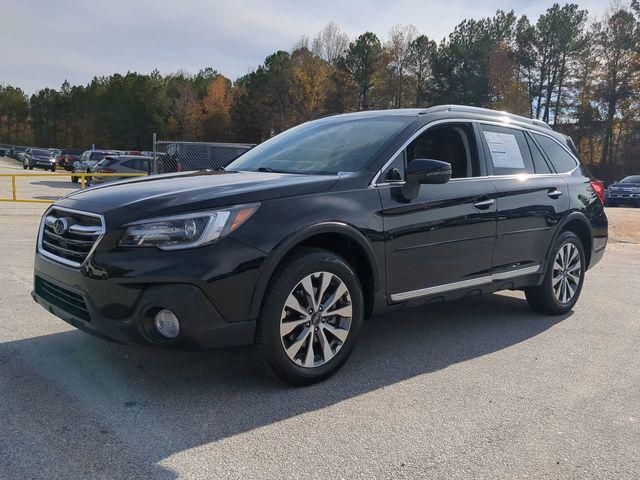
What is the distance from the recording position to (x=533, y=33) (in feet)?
166

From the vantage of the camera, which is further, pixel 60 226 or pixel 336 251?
pixel 336 251

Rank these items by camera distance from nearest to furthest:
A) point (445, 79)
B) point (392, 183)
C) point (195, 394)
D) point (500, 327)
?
point (195, 394), point (392, 183), point (500, 327), point (445, 79)

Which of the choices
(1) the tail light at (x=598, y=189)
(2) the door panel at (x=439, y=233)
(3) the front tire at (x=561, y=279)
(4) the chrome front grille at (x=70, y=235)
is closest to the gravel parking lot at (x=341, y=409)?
(3) the front tire at (x=561, y=279)

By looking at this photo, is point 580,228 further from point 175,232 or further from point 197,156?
point 197,156

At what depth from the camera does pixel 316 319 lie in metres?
3.56

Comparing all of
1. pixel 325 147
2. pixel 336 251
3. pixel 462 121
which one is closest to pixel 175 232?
pixel 336 251

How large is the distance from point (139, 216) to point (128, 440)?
3.76ft

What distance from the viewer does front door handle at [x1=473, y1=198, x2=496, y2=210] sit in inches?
177

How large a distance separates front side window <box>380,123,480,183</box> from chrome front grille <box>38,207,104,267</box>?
7.29ft

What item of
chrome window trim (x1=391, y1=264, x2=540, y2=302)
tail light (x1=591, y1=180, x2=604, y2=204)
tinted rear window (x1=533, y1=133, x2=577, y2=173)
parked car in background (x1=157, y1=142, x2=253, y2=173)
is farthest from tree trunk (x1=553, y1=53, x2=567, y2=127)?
chrome window trim (x1=391, y1=264, x2=540, y2=302)

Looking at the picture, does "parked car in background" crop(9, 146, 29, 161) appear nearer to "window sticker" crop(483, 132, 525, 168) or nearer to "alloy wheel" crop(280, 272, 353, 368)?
"window sticker" crop(483, 132, 525, 168)

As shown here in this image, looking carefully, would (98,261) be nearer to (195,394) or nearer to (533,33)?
(195,394)

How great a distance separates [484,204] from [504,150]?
74cm

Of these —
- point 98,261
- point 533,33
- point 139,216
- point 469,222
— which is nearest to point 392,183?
point 469,222
